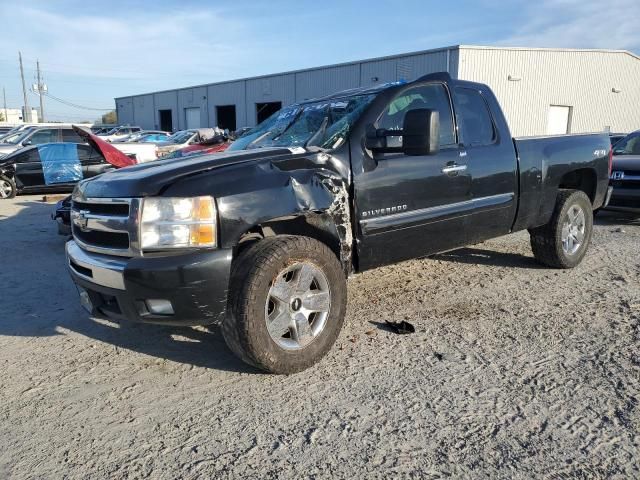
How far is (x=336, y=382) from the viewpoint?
341 cm

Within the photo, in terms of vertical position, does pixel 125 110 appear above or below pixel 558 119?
above

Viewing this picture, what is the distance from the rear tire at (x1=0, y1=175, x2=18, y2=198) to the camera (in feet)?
41.2

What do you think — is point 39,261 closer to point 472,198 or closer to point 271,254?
point 271,254

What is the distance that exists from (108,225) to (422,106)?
2651 millimetres

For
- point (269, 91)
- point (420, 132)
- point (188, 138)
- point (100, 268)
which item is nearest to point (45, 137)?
point (188, 138)

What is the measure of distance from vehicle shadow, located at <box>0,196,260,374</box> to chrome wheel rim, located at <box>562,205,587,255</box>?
3.90 m

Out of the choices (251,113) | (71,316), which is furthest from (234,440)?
(251,113)

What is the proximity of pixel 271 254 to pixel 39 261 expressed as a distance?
454 cm

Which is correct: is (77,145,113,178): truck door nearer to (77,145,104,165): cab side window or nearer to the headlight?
(77,145,104,165): cab side window

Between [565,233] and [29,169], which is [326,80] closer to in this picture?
[29,169]

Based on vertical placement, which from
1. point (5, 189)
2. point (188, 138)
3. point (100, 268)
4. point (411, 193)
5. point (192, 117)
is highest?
point (192, 117)

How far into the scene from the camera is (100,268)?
3.32 meters

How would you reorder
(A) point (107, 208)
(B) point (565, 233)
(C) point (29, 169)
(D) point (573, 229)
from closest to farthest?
1. (A) point (107, 208)
2. (B) point (565, 233)
3. (D) point (573, 229)
4. (C) point (29, 169)

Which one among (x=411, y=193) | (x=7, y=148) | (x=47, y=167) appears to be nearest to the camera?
(x=411, y=193)
